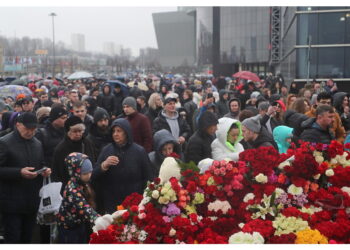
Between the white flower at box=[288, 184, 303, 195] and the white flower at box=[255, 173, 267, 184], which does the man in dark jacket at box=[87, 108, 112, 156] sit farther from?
the white flower at box=[288, 184, 303, 195]

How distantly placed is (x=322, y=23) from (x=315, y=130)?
22.8 m

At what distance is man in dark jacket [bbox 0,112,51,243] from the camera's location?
553cm

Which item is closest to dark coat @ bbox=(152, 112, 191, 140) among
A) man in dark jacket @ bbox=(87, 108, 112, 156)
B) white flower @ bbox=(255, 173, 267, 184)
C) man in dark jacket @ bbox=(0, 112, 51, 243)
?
man in dark jacket @ bbox=(87, 108, 112, 156)

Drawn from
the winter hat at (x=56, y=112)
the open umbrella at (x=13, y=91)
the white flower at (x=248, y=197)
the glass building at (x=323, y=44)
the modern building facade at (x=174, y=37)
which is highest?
the modern building facade at (x=174, y=37)

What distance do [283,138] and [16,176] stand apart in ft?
12.1

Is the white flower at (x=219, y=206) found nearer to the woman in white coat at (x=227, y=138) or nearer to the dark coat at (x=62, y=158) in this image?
the woman in white coat at (x=227, y=138)

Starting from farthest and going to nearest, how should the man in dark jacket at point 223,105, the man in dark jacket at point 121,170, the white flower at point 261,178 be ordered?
1. the man in dark jacket at point 223,105
2. the man in dark jacket at point 121,170
3. the white flower at point 261,178

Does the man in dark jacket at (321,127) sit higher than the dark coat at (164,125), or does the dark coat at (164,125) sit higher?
the man in dark jacket at (321,127)

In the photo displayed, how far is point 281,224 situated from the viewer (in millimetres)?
3527

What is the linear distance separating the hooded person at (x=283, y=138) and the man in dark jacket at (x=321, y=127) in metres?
0.60

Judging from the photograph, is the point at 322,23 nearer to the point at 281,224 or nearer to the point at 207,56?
the point at 281,224

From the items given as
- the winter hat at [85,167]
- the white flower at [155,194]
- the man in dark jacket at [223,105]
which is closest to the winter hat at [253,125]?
the winter hat at [85,167]

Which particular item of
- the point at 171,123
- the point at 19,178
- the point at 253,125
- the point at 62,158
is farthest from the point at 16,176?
the point at 171,123

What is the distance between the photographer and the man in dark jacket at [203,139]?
6.12 m
